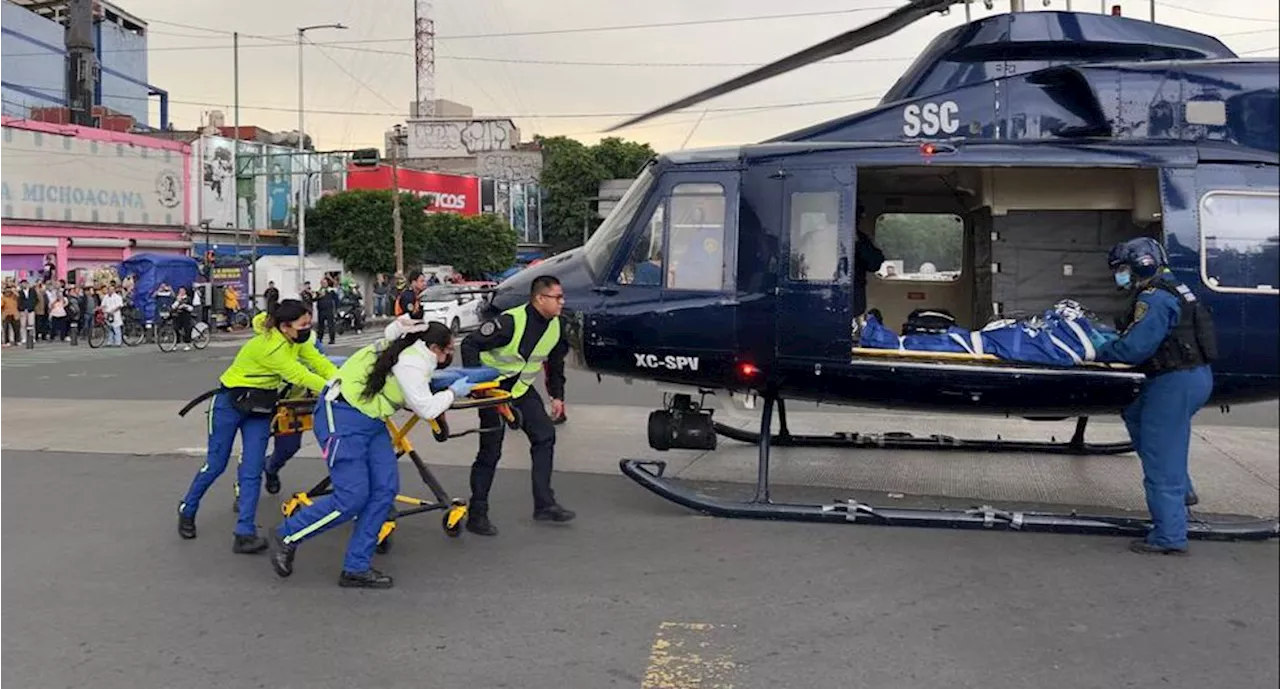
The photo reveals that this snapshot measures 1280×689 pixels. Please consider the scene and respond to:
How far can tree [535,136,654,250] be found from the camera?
3584 centimetres

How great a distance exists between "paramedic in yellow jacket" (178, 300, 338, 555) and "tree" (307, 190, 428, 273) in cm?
3279

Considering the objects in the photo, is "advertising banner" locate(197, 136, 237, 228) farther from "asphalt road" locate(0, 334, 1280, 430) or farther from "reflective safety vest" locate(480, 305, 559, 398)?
"reflective safety vest" locate(480, 305, 559, 398)

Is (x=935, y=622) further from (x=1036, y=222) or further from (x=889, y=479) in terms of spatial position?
(x=1036, y=222)

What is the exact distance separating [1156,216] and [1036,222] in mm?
1120

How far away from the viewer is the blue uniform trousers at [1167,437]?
5.59 metres

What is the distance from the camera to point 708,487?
795 centimetres

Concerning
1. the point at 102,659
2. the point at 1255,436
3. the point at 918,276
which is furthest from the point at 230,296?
the point at 1255,436

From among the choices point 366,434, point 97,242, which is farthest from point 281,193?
point 366,434

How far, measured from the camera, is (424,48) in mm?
5348

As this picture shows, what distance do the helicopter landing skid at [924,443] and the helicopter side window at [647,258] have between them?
2101mm

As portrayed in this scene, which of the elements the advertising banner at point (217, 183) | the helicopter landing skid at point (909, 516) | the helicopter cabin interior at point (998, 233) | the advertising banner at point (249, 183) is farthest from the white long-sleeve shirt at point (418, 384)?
the advertising banner at point (249, 183)

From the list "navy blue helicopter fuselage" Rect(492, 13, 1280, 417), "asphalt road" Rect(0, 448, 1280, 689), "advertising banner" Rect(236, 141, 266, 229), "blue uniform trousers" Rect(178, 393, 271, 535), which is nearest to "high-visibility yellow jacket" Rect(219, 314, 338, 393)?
"blue uniform trousers" Rect(178, 393, 271, 535)

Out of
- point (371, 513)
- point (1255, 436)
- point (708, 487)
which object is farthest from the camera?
point (708, 487)

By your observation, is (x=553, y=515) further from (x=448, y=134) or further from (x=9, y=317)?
(x=9, y=317)
